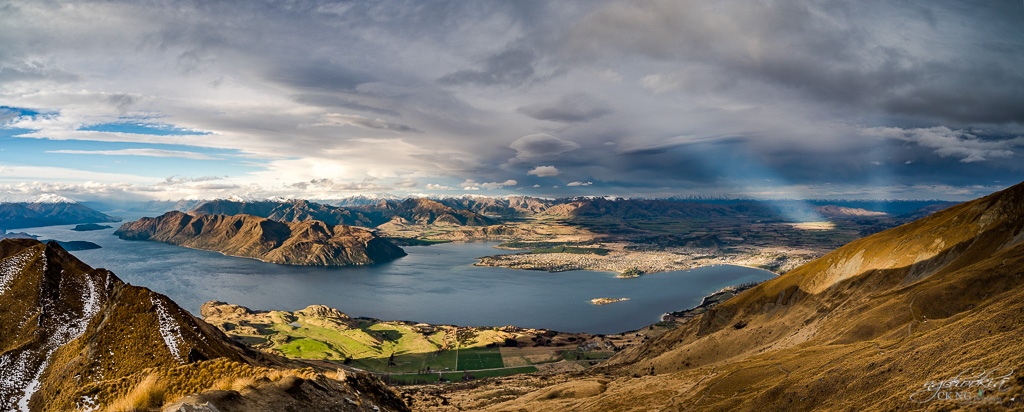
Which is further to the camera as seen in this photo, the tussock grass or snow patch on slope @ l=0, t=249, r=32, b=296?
snow patch on slope @ l=0, t=249, r=32, b=296

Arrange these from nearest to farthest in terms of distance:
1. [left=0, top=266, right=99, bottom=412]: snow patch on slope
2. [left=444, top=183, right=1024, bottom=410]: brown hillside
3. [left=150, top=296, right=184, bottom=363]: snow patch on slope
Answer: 1. [left=444, top=183, right=1024, bottom=410]: brown hillside
2. [left=0, top=266, right=99, bottom=412]: snow patch on slope
3. [left=150, top=296, right=184, bottom=363]: snow patch on slope

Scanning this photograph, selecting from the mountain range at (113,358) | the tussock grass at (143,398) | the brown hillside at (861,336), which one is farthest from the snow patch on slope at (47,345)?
the brown hillside at (861,336)

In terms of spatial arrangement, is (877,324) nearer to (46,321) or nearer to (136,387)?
(136,387)

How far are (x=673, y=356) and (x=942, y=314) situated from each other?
43.3 m

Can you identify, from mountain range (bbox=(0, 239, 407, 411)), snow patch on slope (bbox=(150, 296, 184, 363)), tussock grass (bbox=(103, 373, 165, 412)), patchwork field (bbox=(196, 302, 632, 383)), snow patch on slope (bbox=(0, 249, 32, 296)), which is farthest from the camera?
patchwork field (bbox=(196, 302, 632, 383))

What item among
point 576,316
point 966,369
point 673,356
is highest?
point 966,369

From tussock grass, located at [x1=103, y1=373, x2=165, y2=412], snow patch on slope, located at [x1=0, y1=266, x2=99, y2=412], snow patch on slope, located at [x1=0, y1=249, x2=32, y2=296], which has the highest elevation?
snow patch on slope, located at [x1=0, y1=249, x2=32, y2=296]

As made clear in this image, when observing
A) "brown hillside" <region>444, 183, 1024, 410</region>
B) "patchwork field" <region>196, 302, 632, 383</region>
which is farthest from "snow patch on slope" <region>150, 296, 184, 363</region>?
"patchwork field" <region>196, 302, 632, 383</region>

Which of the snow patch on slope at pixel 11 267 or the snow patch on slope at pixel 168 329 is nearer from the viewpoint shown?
the snow patch on slope at pixel 168 329

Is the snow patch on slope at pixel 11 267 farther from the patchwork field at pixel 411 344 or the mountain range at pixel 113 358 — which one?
the patchwork field at pixel 411 344

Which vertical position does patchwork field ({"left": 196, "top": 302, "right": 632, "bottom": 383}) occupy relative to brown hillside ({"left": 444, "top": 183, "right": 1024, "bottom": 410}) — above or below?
below

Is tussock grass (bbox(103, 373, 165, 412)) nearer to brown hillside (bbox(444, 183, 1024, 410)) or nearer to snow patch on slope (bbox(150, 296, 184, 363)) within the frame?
snow patch on slope (bbox(150, 296, 184, 363))

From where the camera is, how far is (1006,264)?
5428 cm

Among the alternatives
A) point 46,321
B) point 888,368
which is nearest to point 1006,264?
point 888,368
